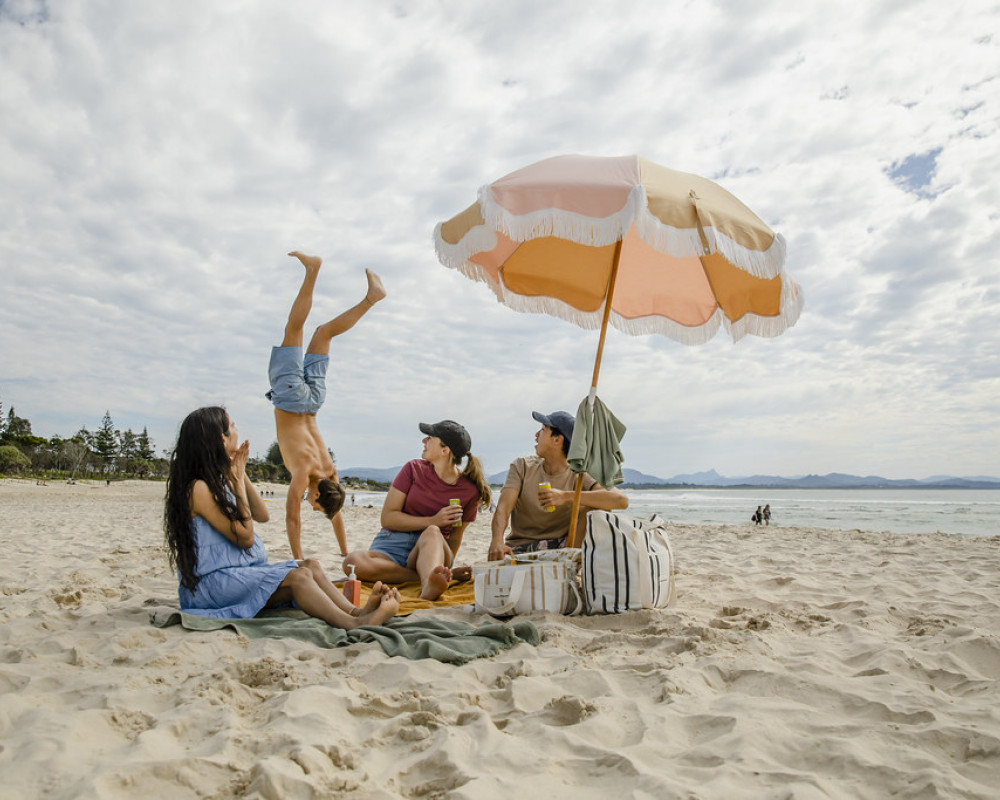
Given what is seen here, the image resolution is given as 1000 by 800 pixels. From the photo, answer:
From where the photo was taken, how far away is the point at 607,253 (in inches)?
185

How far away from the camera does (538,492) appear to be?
13.7 ft

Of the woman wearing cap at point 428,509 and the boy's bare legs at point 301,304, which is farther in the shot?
the boy's bare legs at point 301,304

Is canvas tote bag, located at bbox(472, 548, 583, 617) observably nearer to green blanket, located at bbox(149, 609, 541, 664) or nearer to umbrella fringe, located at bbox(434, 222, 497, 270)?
green blanket, located at bbox(149, 609, 541, 664)

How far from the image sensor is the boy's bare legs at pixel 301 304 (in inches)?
196

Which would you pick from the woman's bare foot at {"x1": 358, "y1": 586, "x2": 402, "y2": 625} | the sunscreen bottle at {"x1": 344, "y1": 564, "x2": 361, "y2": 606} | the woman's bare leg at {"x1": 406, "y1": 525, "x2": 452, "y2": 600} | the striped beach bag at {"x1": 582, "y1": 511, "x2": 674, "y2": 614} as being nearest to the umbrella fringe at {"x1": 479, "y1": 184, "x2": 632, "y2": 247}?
the striped beach bag at {"x1": 582, "y1": 511, "x2": 674, "y2": 614}

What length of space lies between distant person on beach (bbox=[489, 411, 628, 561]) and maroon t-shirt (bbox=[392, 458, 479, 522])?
35 cm

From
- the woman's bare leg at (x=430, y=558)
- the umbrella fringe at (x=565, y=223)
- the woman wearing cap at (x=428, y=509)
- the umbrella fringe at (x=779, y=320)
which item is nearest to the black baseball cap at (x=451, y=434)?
the woman wearing cap at (x=428, y=509)

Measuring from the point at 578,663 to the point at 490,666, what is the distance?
368 millimetres

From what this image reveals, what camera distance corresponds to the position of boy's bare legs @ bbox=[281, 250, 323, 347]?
4.99 metres

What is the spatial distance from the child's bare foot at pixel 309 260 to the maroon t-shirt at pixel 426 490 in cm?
179

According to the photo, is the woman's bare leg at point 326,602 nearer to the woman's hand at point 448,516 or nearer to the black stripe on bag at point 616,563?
the woman's hand at point 448,516

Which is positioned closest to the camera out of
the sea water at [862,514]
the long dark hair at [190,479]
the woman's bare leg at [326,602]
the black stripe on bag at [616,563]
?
the long dark hair at [190,479]

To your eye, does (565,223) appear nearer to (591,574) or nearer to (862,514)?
(591,574)

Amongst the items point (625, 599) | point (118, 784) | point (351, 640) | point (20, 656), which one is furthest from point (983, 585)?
point (20, 656)
